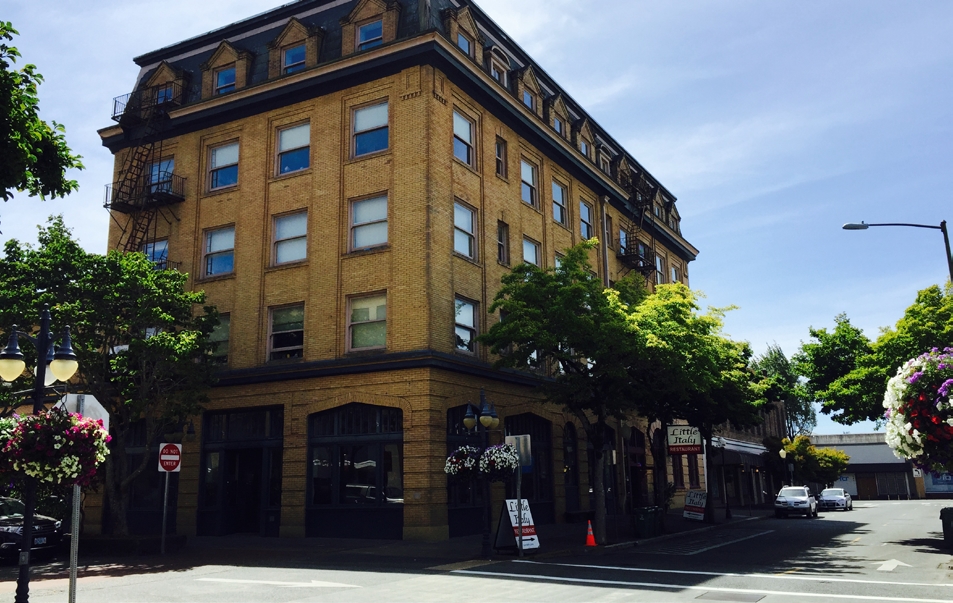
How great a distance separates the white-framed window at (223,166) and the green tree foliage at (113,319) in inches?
265

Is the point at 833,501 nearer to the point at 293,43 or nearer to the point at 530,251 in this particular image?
the point at 530,251

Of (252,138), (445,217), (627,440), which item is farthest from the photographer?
(627,440)

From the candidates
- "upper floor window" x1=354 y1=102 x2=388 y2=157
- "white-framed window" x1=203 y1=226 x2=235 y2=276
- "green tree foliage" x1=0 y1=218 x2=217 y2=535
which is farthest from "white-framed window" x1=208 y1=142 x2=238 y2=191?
"green tree foliage" x1=0 y1=218 x2=217 y2=535

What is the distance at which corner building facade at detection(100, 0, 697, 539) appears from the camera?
80.1 feet

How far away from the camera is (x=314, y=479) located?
25109mm

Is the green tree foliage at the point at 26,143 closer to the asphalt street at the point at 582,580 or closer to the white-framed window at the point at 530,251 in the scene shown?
the asphalt street at the point at 582,580

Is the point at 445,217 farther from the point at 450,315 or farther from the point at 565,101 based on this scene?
the point at 565,101

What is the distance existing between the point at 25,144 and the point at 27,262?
11.2m

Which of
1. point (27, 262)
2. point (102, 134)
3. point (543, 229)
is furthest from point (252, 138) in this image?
point (543, 229)

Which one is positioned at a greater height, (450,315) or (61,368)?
(450,315)

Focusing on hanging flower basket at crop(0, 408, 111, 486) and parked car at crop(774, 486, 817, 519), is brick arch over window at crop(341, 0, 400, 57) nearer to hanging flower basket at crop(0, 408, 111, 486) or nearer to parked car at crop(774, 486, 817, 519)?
hanging flower basket at crop(0, 408, 111, 486)

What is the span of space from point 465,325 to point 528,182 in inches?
334

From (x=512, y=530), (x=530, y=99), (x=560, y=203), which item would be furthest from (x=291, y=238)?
(x=512, y=530)

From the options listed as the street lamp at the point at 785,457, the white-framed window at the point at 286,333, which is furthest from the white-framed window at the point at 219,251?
the street lamp at the point at 785,457
